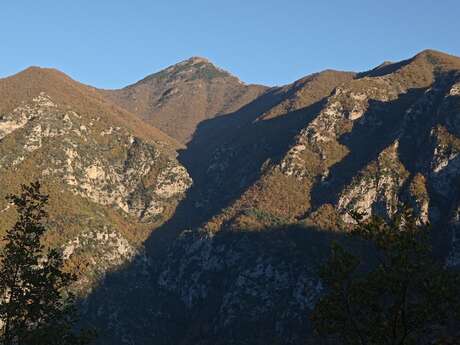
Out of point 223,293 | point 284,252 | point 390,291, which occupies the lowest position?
point 223,293

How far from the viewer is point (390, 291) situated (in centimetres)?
4003

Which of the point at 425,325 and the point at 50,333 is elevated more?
the point at 425,325

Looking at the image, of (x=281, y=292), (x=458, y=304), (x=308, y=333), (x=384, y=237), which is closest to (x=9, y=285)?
(x=384, y=237)

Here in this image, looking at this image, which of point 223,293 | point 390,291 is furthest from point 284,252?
point 390,291

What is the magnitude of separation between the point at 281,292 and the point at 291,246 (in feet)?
53.5

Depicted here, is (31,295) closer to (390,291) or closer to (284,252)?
(390,291)

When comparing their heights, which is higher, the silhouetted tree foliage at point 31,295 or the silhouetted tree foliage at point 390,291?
the silhouetted tree foliage at point 390,291

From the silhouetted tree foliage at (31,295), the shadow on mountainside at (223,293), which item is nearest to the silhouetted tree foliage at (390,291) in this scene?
the silhouetted tree foliage at (31,295)

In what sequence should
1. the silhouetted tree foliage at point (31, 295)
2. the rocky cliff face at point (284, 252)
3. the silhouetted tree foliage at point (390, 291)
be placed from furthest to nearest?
1. the rocky cliff face at point (284, 252)
2. the silhouetted tree foliage at point (31, 295)
3. the silhouetted tree foliage at point (390, 291)

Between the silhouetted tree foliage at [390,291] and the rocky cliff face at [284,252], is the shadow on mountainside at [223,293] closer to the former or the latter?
the rocky cliff face at [284,252]

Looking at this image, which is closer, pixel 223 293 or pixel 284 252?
pixel 284 252

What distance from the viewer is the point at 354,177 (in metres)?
195

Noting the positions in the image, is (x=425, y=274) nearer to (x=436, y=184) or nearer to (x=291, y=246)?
(x=291, y=246)

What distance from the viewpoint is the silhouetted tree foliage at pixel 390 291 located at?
3909cm
